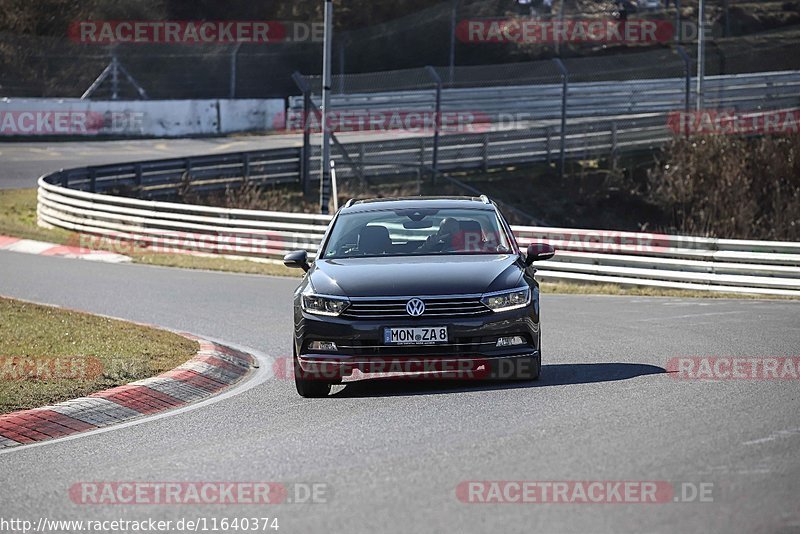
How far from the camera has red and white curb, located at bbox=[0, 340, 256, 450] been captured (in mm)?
9430

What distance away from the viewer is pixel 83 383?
10836mm

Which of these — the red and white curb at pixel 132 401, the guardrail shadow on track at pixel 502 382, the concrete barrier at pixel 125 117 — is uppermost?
the concrete barrier at pixel 125 117

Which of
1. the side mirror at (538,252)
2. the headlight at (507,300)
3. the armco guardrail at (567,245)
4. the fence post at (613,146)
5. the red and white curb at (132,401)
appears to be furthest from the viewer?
the fence post at (613,146)

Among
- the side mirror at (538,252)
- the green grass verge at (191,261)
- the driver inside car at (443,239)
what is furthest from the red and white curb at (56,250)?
the side mirror at (538,252)

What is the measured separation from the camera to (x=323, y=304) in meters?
10.5

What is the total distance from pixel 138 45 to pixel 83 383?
4006 centimetres

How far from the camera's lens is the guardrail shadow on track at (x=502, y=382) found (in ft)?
35.0

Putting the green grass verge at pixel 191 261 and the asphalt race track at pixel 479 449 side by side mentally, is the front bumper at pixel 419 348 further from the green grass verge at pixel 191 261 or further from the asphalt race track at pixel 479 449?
the green grass verge at pixel 191 261

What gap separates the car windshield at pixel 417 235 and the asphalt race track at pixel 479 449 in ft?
3.67

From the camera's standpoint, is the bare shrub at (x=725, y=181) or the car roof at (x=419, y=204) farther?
the bare shrub at (x=725, y=181)

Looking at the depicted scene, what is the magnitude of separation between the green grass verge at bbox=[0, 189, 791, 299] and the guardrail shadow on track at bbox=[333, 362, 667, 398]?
29.4 ft

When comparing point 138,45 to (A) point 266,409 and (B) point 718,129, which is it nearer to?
(B) point 718,129

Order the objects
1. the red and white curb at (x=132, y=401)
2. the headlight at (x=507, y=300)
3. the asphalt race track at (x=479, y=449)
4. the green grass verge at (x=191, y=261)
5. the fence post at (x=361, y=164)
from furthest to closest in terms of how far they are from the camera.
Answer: the fence post at (x=361, y=164) < the green grass verge at (x=191, y=261) < the headlight at (x=507, y=300) < the red and white curb at (x=132, y=401) < the asphalt race track at (x=479, y=449)

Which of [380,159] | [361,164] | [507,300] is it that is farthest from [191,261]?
[507,300]
